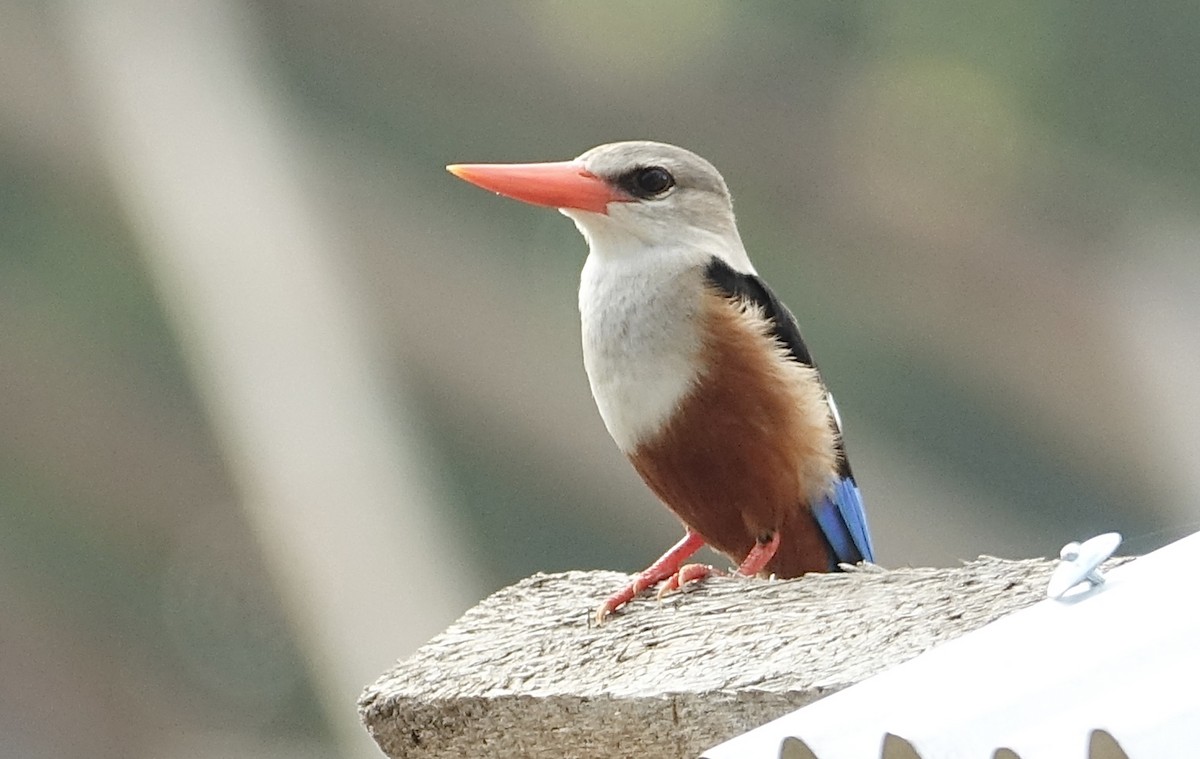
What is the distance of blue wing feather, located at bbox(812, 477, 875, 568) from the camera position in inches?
58.9

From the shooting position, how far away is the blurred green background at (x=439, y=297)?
276 centimetres

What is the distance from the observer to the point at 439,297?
2963 millimetres

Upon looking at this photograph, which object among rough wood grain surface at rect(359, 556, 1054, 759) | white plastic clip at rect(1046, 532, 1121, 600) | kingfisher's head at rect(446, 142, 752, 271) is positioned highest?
kingfisher's head at rect(446, 142, 752, 271)

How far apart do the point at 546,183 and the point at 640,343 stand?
0.15 m

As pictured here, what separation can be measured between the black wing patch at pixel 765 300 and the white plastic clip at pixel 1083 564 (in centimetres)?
69

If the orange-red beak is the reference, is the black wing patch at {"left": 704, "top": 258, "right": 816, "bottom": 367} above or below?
below

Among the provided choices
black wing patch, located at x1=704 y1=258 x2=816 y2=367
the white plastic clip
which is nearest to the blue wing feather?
black wing patch, located at x1=704 y1=258 x2=816 y2=367

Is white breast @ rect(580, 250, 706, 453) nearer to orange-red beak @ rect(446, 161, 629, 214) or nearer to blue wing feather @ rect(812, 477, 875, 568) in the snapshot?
orange-red beak @ rect(446, 161, 629, 214)

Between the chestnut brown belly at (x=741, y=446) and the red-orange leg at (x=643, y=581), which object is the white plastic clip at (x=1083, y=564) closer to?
the red-orange leg at (x=643, y=581)

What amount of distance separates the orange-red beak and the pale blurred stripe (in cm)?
152

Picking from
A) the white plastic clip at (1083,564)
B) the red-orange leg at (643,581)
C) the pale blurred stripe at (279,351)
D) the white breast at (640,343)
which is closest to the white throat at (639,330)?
the white breast at (640,343)

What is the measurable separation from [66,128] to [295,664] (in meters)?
1.09

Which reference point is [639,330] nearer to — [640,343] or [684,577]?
[640,343]

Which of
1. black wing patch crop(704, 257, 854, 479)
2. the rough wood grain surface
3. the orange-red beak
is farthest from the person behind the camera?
black wing patch crop(704, 257, 854, 479)
